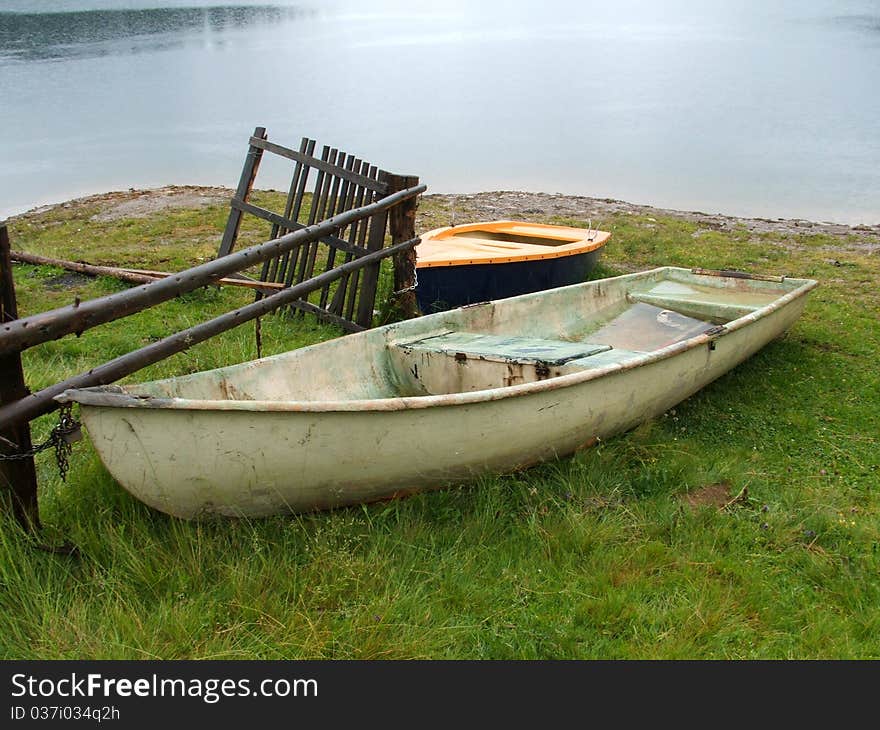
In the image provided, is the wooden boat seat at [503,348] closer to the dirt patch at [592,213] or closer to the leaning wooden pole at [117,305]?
the leaning wooden pole at [117,305]

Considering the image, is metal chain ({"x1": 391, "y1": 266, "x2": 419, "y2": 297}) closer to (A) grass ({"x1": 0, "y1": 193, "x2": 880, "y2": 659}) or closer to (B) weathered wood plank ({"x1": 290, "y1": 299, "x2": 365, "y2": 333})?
(B) weathered wood plank ({"x1": 290, "y1": 299, "x2": 365, "y2": 333})

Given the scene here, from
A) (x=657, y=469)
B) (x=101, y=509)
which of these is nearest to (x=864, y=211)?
(x=657, y=469)

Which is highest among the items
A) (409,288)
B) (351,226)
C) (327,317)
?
(351,226)

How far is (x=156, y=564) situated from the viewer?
360 cm

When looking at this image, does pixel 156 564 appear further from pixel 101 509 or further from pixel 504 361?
pixel 504 361

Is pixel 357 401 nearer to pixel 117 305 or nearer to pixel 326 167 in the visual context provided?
pixel 117 305

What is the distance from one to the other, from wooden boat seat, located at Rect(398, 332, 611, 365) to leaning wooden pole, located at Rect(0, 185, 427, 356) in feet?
3.78

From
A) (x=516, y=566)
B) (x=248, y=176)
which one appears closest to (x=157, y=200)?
(x=248, y=176)

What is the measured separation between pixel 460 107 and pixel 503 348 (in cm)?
2503

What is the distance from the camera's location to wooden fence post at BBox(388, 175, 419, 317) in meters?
6.70

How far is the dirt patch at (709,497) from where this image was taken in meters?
4.61

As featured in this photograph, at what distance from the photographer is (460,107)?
2892cm

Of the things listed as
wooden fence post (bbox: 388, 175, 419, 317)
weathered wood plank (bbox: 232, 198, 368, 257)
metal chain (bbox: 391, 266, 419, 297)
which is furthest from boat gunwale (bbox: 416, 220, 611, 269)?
weathered wood plank (bbox: 232, 198, 368, 257)
